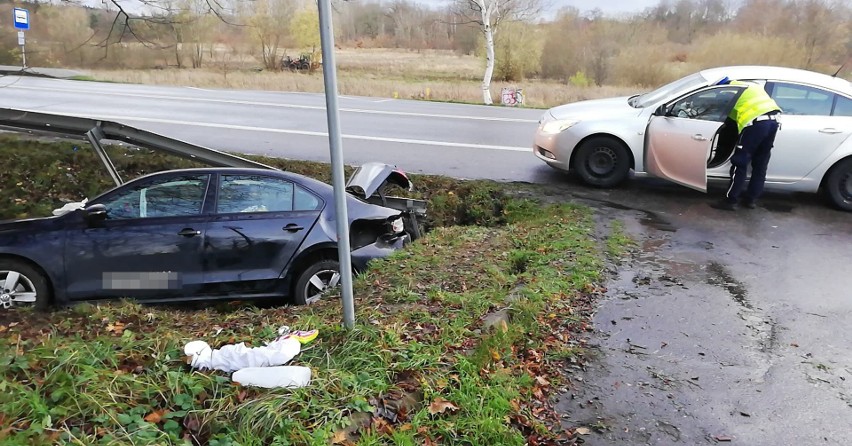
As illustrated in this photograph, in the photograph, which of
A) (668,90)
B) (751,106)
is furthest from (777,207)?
(668,90)

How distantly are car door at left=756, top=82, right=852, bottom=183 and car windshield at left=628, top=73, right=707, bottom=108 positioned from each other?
925 millimetres

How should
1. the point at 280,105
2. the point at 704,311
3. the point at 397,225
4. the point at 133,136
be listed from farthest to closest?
the point at 280,105
the point at 133,136
the point at 397,225
the point at 704,311

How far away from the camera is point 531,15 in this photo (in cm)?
3403

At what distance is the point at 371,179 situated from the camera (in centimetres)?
673

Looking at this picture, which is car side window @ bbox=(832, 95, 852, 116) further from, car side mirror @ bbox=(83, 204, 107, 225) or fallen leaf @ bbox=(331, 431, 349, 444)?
car side mirror @ bbox=(83, 204, 107, 225)

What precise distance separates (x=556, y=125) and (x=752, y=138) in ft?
8.59

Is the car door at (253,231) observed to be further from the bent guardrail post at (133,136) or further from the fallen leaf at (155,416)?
the fallen leaf at (155,416)

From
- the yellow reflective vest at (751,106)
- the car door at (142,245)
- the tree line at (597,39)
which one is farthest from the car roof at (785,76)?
the tree line at (597,39)

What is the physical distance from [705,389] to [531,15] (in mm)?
32752

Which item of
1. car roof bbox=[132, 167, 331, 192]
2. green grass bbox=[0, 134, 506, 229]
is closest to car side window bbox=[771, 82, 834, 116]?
green grass bbox=[0, 134, 506, 229]

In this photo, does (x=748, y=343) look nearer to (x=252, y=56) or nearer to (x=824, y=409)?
(x=824, y=409)

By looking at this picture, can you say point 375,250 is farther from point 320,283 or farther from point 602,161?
point 602,161

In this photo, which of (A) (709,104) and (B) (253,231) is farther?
(A) (709,104)

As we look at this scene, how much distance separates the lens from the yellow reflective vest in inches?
302
